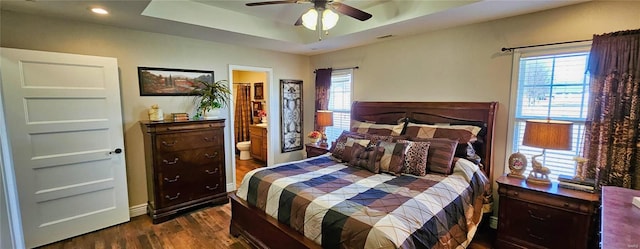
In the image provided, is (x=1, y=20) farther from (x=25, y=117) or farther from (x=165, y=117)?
(x=165, y=117)

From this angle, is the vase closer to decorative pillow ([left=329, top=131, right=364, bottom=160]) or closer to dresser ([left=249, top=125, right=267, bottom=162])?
dresser ([left=249, top=125, right=267, bottom=162])

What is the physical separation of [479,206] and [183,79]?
12.5 feet

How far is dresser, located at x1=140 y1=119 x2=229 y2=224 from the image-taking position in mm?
3068

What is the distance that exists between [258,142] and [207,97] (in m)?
2.25

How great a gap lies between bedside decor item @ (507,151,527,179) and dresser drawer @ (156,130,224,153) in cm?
334

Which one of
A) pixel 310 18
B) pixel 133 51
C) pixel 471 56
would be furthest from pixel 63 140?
pixel 471 56

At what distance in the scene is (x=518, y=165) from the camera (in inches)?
98.4

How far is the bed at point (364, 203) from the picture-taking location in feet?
5.54

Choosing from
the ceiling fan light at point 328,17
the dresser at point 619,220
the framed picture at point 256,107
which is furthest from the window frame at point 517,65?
the framed picture at point 256,107

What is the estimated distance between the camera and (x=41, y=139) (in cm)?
259

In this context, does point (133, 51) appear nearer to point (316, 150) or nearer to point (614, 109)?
point (316, 150)

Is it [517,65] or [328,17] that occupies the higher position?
[328,17]

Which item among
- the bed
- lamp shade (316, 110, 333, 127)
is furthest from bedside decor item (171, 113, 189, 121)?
lamp shade (316, 110, 333, 127)

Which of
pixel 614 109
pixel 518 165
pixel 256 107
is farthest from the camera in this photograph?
pixel 256 107
